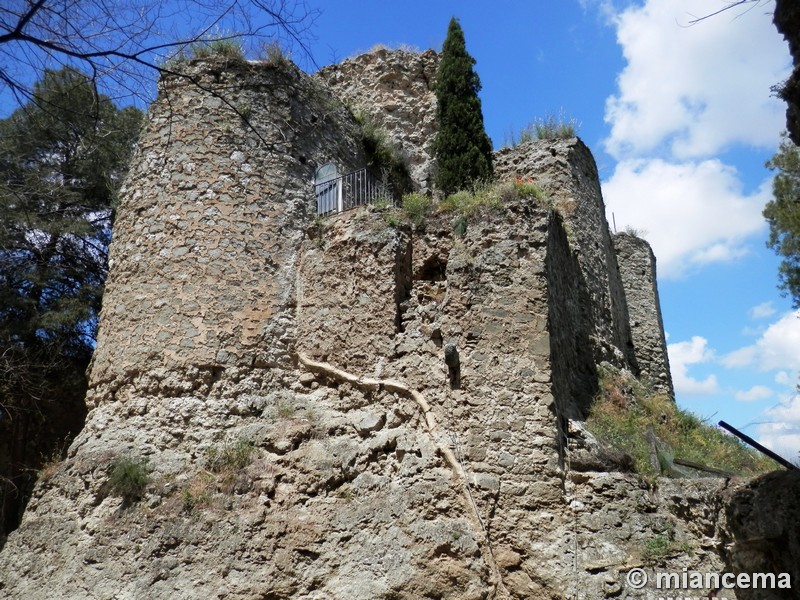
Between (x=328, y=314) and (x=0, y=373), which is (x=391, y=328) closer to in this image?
(x=328, y=314)

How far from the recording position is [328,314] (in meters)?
9.41

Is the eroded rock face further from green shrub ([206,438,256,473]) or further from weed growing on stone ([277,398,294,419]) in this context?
green shrub ([206,438,256,473])

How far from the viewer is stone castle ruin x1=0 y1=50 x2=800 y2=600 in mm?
7152

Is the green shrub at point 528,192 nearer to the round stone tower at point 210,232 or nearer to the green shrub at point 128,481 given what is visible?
the round stone tower at point 210,232

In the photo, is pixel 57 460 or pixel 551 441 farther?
pixel 57 460

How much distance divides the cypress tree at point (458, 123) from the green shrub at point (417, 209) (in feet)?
8.92

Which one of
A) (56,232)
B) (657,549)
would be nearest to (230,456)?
(657,549)

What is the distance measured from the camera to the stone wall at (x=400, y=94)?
1377cm

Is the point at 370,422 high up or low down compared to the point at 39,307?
down

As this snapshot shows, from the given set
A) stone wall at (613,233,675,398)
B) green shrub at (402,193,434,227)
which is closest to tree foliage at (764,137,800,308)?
stone wall at (613,233,675,398)

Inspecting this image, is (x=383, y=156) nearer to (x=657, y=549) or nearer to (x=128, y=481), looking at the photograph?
(x=128, y=481)

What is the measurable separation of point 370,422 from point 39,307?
24.7 feet

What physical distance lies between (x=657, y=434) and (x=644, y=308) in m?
6.20

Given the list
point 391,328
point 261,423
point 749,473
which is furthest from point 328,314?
point 749,473
